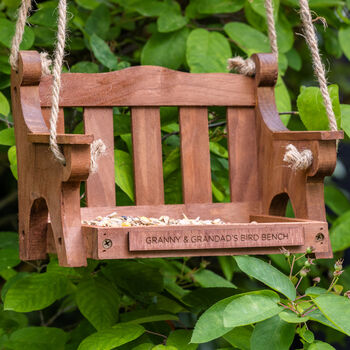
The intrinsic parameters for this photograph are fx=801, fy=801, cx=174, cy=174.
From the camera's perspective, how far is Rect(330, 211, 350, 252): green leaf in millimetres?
2172

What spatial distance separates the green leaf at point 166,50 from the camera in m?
2.30

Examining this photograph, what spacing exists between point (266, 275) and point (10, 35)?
0.99 metres

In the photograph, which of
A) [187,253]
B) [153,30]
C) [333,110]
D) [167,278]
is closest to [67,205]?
[187,253]

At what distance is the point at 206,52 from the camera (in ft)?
7.25

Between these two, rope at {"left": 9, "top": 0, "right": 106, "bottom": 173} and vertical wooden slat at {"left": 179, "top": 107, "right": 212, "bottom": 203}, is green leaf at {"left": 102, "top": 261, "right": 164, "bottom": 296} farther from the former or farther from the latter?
rope at {"left": 9, "top": 0, "right": 106, "bottom": 173}

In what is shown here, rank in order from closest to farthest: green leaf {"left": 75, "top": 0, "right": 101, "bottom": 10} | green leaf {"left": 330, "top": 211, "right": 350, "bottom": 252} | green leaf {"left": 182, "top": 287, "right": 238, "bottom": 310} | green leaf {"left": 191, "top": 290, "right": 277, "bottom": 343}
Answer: green leaf {"left": 191, "top": 290, "right": 277, "bottom": 343}, green leaf {"left": 182, "top": 287, "right": 238, "bottom": 310}, green leaf {"left": 330, "top": 211, "right": 350, "bottom": 252}, green leaf {"left": 75, "top": 0, "right": 101, "bottom": 10}

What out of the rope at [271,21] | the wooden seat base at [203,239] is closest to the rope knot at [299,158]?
the wooden seat base at [203,239]

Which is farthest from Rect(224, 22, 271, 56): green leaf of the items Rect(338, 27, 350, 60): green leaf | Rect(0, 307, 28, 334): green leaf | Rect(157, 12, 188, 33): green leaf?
Rect(0, 307, 28, 334): green leaf

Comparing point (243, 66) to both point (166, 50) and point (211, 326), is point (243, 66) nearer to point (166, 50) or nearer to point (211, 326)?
point (166, 50)

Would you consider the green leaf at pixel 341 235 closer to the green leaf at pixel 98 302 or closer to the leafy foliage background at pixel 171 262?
the leafy foliage background at pixel 171 262

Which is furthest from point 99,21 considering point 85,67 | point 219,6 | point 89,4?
point 219,6

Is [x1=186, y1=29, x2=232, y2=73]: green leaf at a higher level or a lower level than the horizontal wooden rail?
higher

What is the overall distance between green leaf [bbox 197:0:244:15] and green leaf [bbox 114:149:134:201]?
592 mm

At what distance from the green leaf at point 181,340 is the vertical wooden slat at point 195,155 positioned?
1.11 feet
